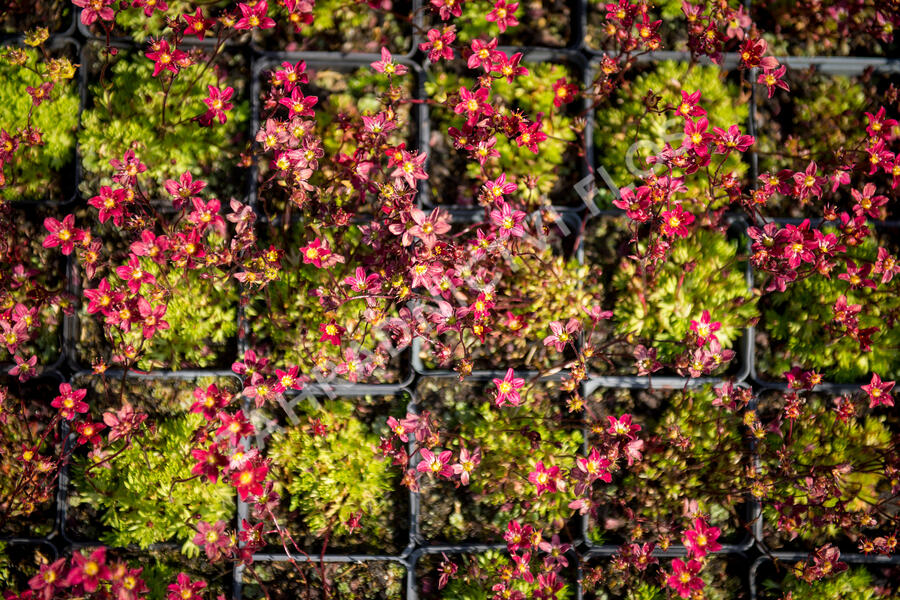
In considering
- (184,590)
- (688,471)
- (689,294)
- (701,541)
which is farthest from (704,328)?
(184,590)

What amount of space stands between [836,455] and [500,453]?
152 cm

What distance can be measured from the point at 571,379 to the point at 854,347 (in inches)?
54.4

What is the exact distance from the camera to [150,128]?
2.75 metres

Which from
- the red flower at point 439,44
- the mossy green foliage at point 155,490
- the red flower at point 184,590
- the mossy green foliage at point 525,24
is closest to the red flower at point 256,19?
the red flower at point 439,44

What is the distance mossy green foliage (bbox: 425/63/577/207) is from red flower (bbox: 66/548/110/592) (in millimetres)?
1973

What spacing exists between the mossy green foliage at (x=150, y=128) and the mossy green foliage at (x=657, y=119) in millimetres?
1755

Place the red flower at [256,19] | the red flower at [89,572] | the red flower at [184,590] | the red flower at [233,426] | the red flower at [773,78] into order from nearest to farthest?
the red flower at [89,572], the red flower at [233,426], the red flower at [184,590], the red flower at [256,19], the red flower at [773,78]

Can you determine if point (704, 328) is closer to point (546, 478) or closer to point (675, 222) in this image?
point (675, 222)

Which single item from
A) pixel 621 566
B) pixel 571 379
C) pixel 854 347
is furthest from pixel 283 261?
pixel 854 347

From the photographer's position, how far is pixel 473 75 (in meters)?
2.90

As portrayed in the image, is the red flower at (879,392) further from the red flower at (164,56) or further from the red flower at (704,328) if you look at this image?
the red flower at (164,56)

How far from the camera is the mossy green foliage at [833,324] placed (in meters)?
2.73

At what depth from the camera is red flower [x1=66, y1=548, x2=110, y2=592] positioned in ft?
6.63

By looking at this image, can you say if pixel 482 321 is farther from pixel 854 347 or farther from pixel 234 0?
pixel 234 0
